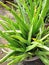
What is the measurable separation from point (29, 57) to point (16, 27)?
1.06ft

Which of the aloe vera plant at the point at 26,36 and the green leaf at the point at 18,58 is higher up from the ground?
the aloe vera plant at the point at 26,36

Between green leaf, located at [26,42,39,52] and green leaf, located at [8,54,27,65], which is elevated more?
green leaf, located at [26,42,39,52]

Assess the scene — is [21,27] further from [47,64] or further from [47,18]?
[47,18]

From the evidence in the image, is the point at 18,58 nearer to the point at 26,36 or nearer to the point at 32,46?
the point at 32,46

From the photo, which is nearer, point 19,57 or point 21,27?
point 19,57

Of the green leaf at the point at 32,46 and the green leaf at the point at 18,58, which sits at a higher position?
the green leaf at the point at 32,46

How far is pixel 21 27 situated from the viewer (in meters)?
2.02

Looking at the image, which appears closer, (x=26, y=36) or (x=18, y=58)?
(x=18, y=58)

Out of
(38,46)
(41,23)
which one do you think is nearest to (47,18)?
(41,23)

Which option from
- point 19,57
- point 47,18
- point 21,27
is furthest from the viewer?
point 47,18

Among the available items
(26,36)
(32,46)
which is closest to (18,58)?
(32,46)

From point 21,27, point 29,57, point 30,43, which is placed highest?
point 21,27

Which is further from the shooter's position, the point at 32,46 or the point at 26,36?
the point at 26,36

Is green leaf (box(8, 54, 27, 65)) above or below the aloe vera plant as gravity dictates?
below
